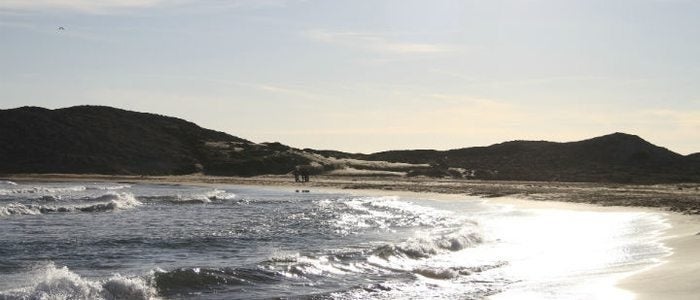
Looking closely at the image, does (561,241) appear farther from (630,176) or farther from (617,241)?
(630,176)

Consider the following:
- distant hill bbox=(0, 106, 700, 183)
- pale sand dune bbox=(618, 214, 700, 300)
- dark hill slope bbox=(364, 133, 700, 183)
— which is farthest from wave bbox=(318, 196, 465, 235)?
distant hill bbox=(0, 106, 700, 183)

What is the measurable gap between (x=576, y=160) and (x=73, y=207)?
2850 inches

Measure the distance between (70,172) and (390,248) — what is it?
7522 centimetres

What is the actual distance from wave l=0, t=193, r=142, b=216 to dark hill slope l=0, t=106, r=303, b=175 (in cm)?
4989

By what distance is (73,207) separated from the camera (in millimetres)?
32531

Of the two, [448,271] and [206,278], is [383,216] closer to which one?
[448,271]

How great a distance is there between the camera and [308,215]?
2972cm

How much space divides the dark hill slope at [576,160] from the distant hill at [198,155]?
0.14 metres

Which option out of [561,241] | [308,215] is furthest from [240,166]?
[561,241]

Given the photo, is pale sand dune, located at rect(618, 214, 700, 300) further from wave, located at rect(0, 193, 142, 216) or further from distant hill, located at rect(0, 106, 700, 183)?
distant hill, located at rect(0, 106, 700, 183)

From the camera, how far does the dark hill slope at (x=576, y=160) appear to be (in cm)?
7181

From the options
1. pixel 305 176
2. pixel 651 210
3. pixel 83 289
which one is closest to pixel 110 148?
pixel 305 176

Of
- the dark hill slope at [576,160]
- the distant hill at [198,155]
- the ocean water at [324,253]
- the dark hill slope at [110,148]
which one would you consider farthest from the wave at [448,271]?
the dark hill slope at [110,148]

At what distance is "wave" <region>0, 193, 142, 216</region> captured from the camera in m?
29.7
